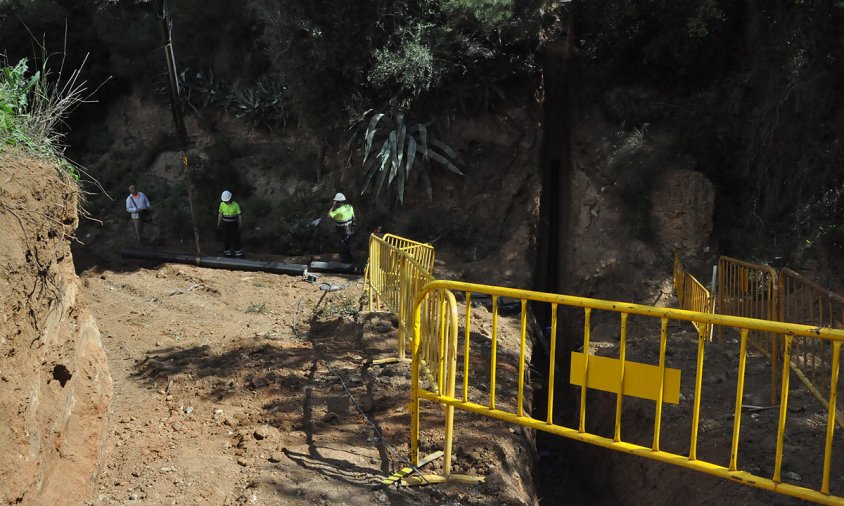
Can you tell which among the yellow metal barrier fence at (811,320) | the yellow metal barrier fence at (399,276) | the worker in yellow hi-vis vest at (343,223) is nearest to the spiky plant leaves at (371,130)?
the worker in yellow hi-vis vest at (343,223)

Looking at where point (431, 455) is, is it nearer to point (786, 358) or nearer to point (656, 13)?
point (786, 358)

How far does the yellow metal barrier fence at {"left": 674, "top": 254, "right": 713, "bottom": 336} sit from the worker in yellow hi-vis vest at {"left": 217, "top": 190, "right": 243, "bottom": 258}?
853 cm

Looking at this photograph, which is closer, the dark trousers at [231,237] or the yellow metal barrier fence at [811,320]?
the yellow metal barrier fence at [811,320]

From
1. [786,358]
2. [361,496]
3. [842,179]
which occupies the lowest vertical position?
[361,496]

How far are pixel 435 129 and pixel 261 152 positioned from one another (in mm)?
4691

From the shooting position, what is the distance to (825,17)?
11.5m

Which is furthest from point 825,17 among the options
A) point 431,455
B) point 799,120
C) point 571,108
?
point 431,455

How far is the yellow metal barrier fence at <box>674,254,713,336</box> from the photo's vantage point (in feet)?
32.6

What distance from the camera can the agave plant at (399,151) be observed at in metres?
14.5

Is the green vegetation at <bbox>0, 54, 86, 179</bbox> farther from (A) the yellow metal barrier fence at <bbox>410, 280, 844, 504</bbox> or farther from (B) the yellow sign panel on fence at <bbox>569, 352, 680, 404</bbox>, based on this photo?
(B) the yellow sign panel on fence at <bbox>569, 352, 680, 404</bbox>

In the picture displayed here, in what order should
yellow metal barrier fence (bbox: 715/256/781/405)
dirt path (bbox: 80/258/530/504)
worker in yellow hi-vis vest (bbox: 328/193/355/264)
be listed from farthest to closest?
worker in yellow hi-vis vest (bbox: 328/193/355/264), yellow metal barrier fence (bbox: 715/256/781/405), dirt path (bbox: 80/258/530/504)

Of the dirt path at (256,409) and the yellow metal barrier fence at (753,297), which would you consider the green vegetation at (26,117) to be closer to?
the dirt path at (256,409)

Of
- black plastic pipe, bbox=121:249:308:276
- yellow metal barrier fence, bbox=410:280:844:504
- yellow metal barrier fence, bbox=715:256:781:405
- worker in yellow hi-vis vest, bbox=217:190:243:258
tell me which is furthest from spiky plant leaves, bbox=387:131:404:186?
yellow metal barrier fence, bbox=410:280:844:504

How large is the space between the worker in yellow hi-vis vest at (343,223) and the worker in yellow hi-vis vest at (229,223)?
2163mm
